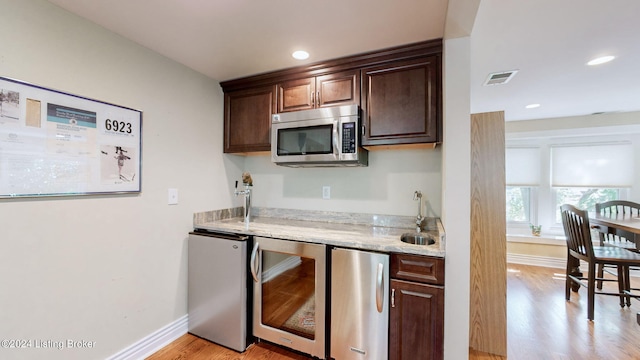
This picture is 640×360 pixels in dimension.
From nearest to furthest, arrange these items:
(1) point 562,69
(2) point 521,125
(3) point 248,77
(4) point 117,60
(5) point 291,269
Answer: (4) point 117,60
(5) point 291,269
(1) point 562,69
(3) point 248,77
(2) point 521,125

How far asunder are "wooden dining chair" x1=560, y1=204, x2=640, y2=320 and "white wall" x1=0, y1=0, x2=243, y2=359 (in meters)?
3.62

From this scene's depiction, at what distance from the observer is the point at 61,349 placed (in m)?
1.40

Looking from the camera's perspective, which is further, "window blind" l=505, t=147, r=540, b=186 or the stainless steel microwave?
"window blind" l=505, t=147, r=540, b=186

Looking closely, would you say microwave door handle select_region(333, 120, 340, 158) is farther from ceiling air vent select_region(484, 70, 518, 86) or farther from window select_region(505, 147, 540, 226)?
window select_region(505, 147, 540, 226)

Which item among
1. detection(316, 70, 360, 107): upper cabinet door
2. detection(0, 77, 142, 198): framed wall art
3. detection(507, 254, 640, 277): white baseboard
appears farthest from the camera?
detection(507, 254, 640, 277): white baseboard

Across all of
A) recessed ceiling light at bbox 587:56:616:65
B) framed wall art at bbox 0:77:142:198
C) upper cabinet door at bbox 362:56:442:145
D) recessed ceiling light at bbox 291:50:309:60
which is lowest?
framed wall art at bbox 0:77:142:198

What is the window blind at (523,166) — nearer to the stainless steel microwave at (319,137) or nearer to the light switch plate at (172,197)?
the stainless steel microwave at (319,137)

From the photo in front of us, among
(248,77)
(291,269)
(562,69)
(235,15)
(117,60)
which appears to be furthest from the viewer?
(248,77)

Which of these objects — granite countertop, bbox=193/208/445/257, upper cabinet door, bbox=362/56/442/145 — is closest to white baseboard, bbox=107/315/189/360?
granite countertop, bbox=193/208/445/257

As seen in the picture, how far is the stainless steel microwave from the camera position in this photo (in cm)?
183

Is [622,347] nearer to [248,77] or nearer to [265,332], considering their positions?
[265,332]

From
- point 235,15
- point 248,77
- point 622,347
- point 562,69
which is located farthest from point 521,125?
point 235,15

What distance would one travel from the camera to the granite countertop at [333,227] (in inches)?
60.5

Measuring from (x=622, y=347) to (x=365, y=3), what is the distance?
10.3 feet
